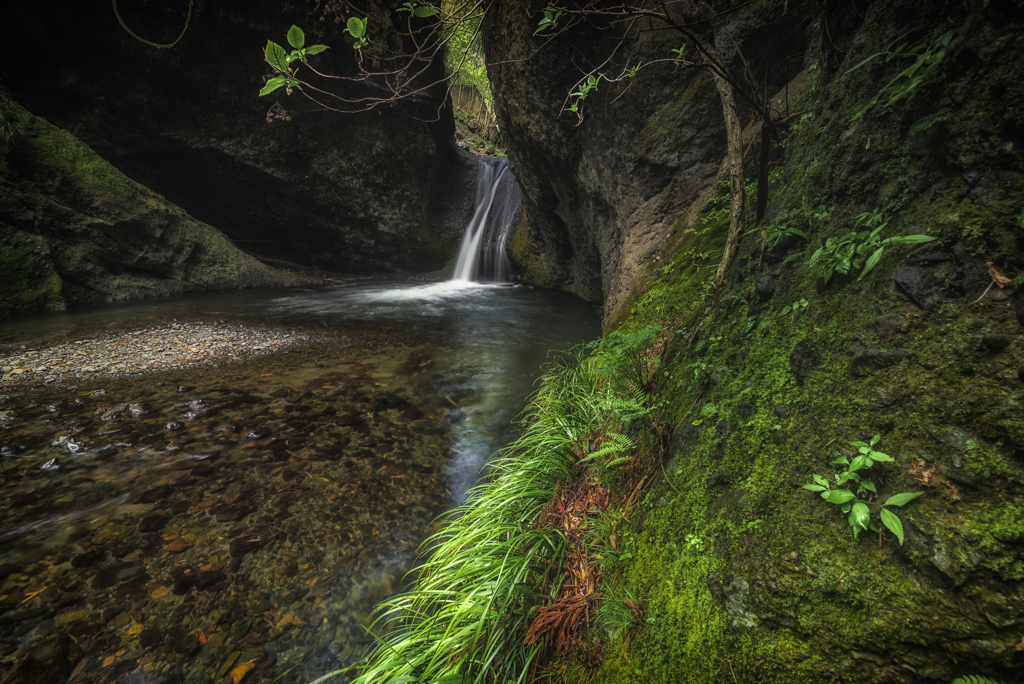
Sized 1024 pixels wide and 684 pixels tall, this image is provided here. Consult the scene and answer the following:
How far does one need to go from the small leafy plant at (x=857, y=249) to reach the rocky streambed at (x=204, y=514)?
9.14ft

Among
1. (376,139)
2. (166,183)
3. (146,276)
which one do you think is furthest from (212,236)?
(376,139)

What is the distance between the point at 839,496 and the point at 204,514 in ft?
11.8

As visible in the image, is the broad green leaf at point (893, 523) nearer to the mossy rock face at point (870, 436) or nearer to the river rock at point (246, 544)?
the mossy rock face at point (870, 436)

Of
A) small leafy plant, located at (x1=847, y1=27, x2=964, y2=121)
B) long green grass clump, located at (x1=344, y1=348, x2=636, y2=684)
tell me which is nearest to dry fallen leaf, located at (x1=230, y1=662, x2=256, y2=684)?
long green grass clump, located at (x1=344, y1=348, x2=636, y2=684)

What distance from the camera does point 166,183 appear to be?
1178cm

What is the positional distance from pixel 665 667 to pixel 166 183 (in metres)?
16.2

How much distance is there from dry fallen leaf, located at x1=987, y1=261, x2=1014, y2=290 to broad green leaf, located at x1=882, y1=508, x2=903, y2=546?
2.38 ft

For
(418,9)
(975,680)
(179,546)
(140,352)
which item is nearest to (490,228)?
(140,352)

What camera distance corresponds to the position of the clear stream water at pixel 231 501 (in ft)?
6.61

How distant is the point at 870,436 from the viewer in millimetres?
1157

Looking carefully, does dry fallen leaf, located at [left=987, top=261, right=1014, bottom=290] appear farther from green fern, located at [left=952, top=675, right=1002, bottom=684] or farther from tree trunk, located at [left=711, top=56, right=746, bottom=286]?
tree trunk, located at [left=711, top=56, right=746, bottom=286]

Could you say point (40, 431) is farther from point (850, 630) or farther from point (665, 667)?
point (850, 630)

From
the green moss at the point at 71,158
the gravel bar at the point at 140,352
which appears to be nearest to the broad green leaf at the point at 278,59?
the gravel bar at the point at 140,352

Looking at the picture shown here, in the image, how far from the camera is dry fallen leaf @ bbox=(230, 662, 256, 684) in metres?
1.87
